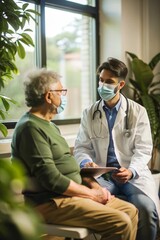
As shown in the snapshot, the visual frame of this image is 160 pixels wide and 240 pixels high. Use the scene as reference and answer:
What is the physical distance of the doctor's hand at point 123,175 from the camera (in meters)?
2.02

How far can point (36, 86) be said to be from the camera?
178 centimetres

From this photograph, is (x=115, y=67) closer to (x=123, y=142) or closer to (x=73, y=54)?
(x=123, y=142)

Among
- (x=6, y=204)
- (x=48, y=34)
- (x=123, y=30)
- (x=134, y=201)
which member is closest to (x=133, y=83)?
(x=123, y=30)

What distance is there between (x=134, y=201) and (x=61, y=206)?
24.3 inches

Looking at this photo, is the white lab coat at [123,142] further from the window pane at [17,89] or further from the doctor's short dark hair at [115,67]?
the window pane at [17,89]

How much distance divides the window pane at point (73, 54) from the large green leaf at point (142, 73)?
0.48 m

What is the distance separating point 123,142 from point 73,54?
1.33 m

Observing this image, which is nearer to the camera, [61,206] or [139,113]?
[61,206]

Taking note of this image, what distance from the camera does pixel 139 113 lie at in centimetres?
227

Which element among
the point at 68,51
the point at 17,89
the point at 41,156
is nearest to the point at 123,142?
the point at 41,156

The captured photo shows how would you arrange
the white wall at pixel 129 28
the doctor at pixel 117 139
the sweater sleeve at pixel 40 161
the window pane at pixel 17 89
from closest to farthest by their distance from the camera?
the sweater sleeve at pixel 40 161 → the doctor at pixel 117 139 → the window pane at pixel 17 89 → the white wall at pixel 129 28

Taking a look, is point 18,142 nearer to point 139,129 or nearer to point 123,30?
point 139,129

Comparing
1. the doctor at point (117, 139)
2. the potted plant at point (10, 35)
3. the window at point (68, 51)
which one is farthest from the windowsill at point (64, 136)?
the potted plant at point (10, 35)

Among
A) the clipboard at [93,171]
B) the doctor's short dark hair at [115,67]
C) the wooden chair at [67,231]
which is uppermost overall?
the doctor's short dark hair at [115,67]
